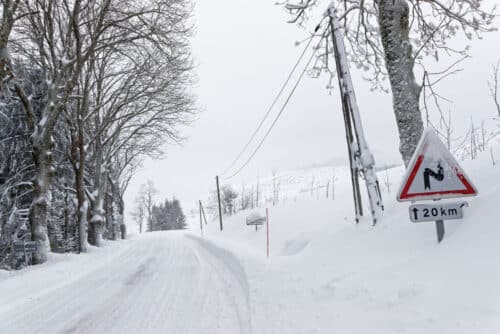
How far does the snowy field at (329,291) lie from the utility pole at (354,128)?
71 cm

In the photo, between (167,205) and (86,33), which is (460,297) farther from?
(167,205)

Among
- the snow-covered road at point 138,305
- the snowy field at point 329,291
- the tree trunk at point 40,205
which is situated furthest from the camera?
the tree trunk at point 40,205

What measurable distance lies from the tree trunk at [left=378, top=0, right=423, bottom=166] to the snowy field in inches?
44.6

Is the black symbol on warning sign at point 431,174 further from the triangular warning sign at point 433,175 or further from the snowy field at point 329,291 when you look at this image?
the snowy field at point 329,291

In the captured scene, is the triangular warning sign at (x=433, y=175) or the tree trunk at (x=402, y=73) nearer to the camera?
the triangular warning sign at (x=433, y=175)

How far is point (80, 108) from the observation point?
17672 millimetres

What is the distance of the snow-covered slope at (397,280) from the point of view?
3094mm

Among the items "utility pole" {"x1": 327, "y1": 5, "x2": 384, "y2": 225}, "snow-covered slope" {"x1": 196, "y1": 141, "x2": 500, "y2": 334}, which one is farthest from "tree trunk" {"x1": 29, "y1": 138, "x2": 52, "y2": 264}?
"utility pole" {"x1": 327, "y1": 5, "x2": 384, "y2": 225}

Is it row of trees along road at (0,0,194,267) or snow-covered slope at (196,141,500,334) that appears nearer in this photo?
snow-covered slope at (196,141,500,334)

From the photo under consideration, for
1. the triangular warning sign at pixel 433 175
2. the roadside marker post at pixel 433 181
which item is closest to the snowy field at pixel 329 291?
the roadside marker post at pixel 433 181

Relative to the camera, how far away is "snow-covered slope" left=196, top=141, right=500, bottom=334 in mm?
3094

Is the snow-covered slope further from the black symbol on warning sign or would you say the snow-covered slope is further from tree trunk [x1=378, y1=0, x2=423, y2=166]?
tree trunk [x1=378, y1=0, x2=423, y2=166]

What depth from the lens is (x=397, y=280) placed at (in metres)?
4.14

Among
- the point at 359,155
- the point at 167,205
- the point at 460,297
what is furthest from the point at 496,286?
the point at 167,205
